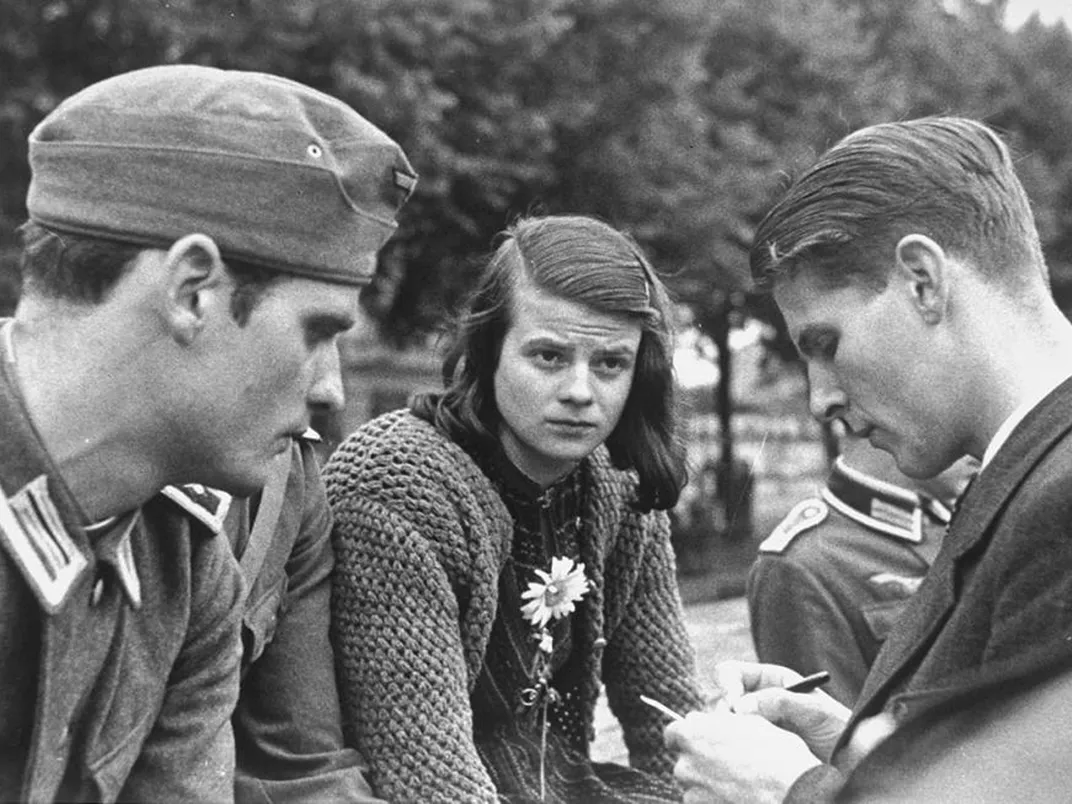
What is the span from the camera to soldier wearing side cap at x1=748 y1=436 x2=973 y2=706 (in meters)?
3.81

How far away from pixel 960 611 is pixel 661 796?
1.50 m

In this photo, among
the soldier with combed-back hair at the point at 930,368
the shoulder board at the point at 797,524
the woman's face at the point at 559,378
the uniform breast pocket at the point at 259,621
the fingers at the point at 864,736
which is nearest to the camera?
the soldier with combed-back hair at the point at 930,368

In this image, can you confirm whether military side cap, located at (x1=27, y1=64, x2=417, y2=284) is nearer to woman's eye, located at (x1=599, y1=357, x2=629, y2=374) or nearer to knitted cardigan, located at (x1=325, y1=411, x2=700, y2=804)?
knitted cardigan, located at (x1=325, y1=411, x2=700, y2=804)

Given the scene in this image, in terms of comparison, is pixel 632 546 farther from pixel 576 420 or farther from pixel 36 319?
pixel 36 319

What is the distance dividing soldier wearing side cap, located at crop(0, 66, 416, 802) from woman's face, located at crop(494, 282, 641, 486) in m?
0.92

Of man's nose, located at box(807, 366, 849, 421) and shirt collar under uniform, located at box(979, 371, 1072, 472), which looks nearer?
shirt collar under uniform, located at box(979, 371, 1072, 472)

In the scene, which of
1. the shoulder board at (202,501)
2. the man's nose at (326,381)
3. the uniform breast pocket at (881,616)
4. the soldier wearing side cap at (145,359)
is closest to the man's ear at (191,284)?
the soldier wearing side cap at (145,359)

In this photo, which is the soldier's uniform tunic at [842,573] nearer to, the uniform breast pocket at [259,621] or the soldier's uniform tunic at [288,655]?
the soldier's uniform tunic at [288,655]

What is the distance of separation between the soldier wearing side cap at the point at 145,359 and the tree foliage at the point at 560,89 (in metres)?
5.49

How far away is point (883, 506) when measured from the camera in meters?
4.13

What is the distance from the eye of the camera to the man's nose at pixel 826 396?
2.58 m

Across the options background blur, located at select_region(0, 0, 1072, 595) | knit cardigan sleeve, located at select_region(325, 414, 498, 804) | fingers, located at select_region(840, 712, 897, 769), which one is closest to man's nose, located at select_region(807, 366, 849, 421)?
fingers, located at select_region(840, 712, 897, 769)

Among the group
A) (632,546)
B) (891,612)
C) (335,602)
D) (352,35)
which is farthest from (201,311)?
(352,35)

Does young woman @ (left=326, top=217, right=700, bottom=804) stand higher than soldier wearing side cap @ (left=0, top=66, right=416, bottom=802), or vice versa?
soldier wearing side cap @ (left=0, top=66, right=416, bottom=802)
